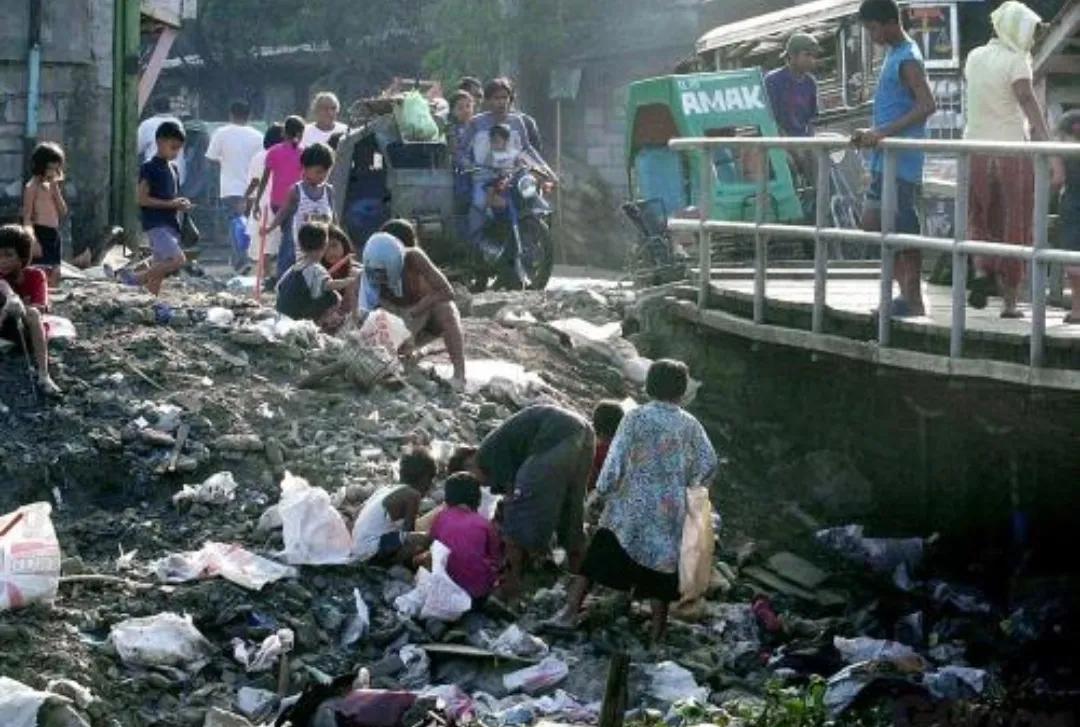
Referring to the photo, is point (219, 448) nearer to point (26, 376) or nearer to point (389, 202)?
point (26, 376)

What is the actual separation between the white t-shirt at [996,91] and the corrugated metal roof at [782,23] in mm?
8251

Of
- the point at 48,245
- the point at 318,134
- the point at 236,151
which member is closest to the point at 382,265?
the point at 48,245

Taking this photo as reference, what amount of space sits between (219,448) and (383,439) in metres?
0.90

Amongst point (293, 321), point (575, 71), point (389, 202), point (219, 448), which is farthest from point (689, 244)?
point (575, 71)

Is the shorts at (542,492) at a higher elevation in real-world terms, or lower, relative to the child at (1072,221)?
lower

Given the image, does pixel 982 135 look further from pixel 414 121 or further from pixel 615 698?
pixel 414 121

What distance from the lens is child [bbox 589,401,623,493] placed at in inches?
485

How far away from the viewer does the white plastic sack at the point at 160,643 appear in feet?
35.1

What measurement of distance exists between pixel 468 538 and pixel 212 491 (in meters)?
1.46

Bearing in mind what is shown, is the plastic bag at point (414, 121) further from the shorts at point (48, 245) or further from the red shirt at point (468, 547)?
the red shirt at point (468, 547)

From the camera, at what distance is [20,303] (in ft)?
42.2

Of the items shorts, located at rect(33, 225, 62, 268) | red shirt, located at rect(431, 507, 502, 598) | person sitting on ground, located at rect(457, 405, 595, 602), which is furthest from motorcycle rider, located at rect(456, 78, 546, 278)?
red shirt, located at rect(431, 507, 502, 598)

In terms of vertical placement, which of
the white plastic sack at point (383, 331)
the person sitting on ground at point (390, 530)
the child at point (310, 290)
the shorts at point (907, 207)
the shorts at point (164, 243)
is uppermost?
the shorts at point (907, 207)

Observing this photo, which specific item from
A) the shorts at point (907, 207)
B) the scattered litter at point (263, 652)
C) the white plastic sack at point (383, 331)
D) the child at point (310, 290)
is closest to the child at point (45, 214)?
the child at point (310, 290)
